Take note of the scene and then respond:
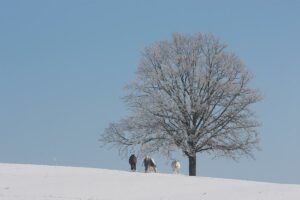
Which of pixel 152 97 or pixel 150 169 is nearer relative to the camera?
pixel 150 169

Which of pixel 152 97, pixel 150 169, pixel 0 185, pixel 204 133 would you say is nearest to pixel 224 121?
pixel 204 133

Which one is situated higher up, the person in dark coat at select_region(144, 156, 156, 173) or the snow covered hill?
the person in dark coat at select_region(144, 156, 156, 173)

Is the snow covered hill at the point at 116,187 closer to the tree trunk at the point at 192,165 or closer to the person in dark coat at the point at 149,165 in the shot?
the person in dark coat at the point at 149,165

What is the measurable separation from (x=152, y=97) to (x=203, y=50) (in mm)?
4904

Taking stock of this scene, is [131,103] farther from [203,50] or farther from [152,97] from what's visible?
[203,50]

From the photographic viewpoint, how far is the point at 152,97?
1890 inches

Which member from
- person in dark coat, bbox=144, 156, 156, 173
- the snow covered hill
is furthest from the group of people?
the snow covered hill

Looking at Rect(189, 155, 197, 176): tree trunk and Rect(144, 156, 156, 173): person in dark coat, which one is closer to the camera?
Rect(144, 156, 156, 173): person in dark coat

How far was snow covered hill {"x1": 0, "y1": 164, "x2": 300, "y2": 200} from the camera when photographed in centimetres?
2748

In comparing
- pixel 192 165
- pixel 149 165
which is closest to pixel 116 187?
pixel 149 165

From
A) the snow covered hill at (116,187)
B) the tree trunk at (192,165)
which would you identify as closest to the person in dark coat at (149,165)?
the snow covered hill at (116,187)

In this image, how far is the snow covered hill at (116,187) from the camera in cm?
2748

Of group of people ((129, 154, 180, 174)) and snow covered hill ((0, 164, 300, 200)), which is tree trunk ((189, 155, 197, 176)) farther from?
snow covered hill ((0, 164, 300, 200))

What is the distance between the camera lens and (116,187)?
3011cm
